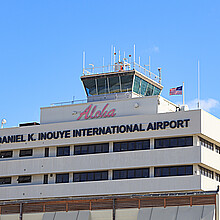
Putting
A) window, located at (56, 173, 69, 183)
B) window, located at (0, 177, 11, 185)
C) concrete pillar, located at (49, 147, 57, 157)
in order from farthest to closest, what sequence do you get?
window, located at (0, 177, 11, 185) < concrete pillar, located at (49, 147, 57, 157) < window, located at (56, 173, 69, 183)

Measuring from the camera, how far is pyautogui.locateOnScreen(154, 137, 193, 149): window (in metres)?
75.4

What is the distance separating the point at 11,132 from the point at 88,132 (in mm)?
11255

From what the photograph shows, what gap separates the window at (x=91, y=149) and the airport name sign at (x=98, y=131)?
4.66ft

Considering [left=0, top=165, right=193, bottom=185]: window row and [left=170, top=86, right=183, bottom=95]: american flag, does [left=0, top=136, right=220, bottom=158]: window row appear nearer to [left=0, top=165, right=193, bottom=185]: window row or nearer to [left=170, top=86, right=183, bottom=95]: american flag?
[left=0, top=165, right=193, bottom=185]: window row

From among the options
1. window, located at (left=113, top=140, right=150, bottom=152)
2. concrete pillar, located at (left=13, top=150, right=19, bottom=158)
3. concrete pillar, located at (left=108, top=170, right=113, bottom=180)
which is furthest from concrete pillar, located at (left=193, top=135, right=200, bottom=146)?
concrete pillar, located at (left=13, top=150, right=19, bottom=158)

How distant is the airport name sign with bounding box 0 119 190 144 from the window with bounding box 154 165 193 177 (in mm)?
4515

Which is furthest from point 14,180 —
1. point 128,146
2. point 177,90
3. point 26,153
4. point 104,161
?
point 177,90

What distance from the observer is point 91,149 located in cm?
8038

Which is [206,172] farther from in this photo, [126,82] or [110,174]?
[126,82]

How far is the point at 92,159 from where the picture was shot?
79.3 metres

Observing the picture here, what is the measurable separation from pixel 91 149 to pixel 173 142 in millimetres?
10424

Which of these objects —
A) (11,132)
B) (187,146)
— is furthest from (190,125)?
(11,132)

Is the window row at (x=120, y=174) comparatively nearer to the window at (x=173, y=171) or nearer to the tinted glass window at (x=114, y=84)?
the window at (x=173, y=171)

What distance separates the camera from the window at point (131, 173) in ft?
251
